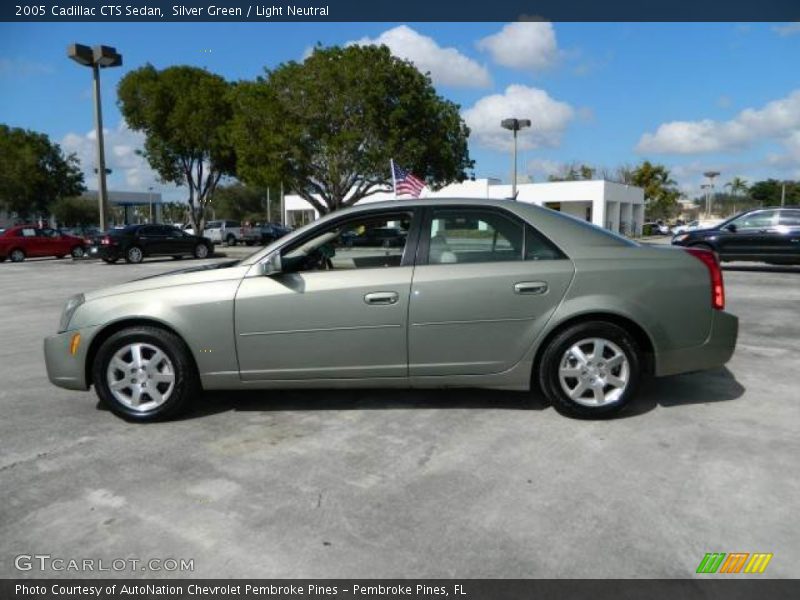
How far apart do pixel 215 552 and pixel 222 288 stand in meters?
2.05

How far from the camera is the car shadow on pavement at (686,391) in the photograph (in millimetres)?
4719

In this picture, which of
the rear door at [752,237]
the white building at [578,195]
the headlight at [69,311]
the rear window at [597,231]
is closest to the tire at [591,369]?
the rear window at [597,231]

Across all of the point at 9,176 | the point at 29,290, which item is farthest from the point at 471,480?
the point at 9,176

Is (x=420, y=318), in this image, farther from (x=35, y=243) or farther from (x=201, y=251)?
(x=35, y=243)

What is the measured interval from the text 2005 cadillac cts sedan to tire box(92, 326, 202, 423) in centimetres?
1

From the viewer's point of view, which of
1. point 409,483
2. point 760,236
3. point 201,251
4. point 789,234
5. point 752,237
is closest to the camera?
A: point 409,483

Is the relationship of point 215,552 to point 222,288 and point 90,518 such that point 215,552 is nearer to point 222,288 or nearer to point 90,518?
point 90,518

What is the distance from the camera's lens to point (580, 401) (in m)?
4.32

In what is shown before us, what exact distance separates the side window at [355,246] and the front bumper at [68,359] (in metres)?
1.58

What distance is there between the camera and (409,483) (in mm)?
3410

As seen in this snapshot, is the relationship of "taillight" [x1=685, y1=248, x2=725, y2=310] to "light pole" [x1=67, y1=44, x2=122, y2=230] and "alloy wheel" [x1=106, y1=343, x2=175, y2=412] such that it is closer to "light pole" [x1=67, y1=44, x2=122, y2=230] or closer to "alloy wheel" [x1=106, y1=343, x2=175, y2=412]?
"alloy wheel" [x1=106, y1=343, x2=175, y2=412]

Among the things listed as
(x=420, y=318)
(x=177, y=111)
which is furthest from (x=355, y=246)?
(x=177, y=111)

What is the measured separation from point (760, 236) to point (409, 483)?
14.8 metres

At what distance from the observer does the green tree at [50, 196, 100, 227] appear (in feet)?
220
